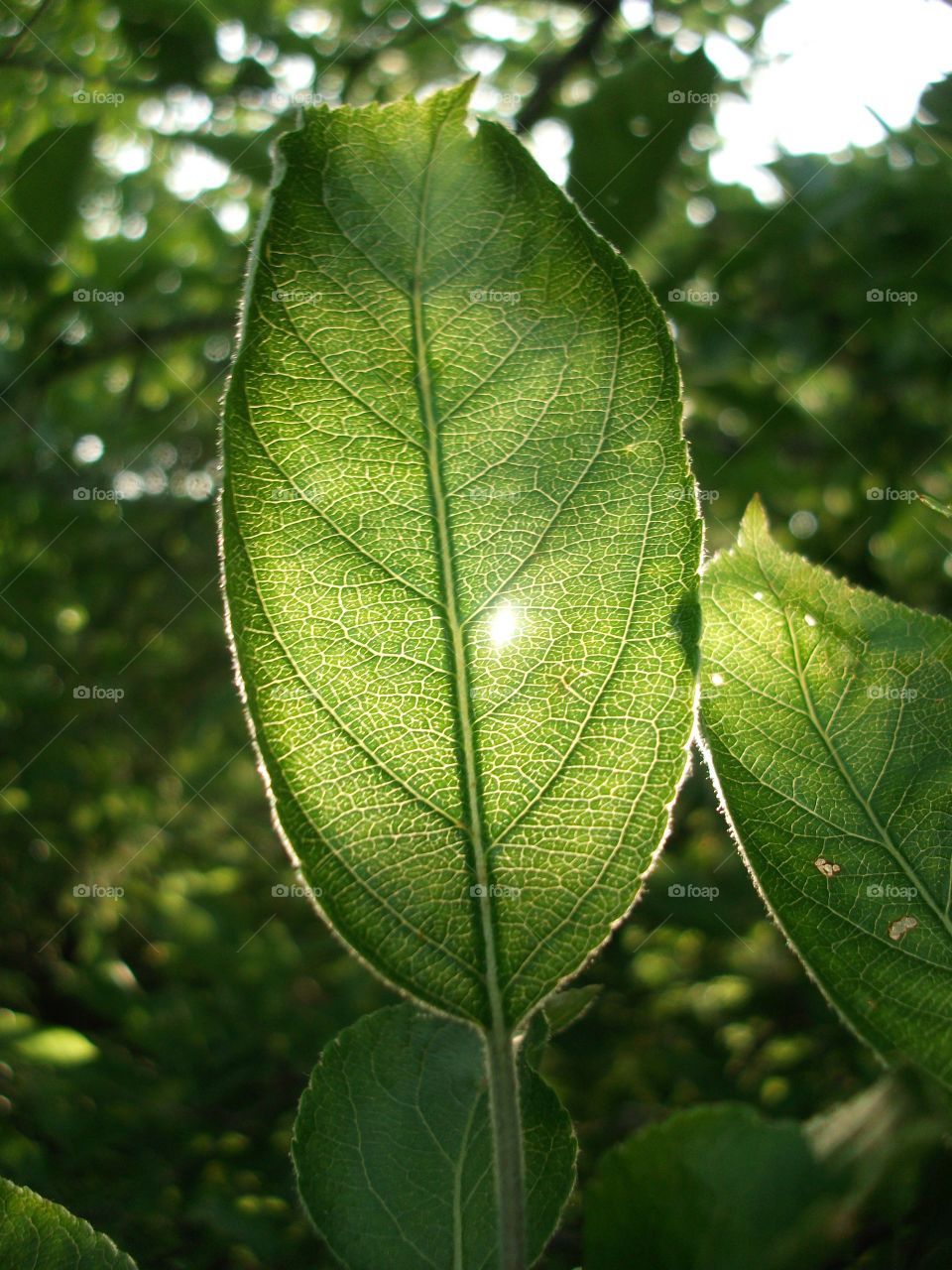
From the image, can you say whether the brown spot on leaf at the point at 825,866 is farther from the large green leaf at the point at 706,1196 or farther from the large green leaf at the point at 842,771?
the large green leaf at the point at 706,1196

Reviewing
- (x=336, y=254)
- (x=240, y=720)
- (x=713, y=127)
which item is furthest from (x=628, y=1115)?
(x=713, y=127)

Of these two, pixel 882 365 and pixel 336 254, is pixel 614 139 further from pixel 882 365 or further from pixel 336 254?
pixel 336 254

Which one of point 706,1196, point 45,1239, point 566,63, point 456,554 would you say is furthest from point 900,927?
point 566,63

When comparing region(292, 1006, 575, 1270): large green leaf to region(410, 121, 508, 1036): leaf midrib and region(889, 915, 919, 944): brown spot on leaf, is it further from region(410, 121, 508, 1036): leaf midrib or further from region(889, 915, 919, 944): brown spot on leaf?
region(889, 915, 919, 944): brown spot on leaf

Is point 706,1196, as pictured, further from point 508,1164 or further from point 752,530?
point 752,530

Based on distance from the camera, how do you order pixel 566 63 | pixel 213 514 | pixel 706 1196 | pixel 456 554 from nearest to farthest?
pixel 706 1196 < pixel 456 554 < pixel 566 63 < pixel 213 514

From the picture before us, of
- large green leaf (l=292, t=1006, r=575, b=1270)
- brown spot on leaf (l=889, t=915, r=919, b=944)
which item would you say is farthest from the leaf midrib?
brown spot on leaf (l=889, t=915, r=919, b=944)

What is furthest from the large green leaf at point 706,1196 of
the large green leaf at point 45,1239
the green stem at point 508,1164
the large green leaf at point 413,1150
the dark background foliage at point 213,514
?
the dark background foliage at point 213,514
